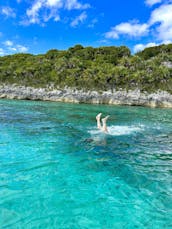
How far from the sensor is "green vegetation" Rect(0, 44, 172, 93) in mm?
46312

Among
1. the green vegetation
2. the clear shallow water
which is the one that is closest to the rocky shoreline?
the green vegetation

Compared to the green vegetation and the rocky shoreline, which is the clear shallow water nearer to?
the rocky shoreline

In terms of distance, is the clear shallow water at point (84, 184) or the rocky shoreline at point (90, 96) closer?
the clear shallow water at point (84, 184)

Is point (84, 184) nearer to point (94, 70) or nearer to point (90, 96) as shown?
point (90, 96)

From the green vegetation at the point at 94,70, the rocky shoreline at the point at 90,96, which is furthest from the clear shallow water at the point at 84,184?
the green vegetation at the point at 94,70

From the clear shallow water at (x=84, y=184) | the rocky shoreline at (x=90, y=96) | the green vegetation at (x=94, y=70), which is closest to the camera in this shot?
the clear shallow water at (x=84, y=184)

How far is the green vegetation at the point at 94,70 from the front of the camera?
1823 inches

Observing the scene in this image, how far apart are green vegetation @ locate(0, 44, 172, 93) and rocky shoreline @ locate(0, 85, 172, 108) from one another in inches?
62.2

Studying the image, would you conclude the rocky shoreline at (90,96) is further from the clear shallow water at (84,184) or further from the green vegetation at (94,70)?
the clear shallow water at (84,184)

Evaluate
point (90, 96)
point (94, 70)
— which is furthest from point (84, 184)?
point (94, 70)

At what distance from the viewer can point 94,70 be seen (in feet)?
163

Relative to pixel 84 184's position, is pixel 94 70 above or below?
above

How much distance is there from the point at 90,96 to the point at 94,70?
25.8ft

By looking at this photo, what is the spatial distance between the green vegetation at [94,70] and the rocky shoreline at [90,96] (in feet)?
5.18
